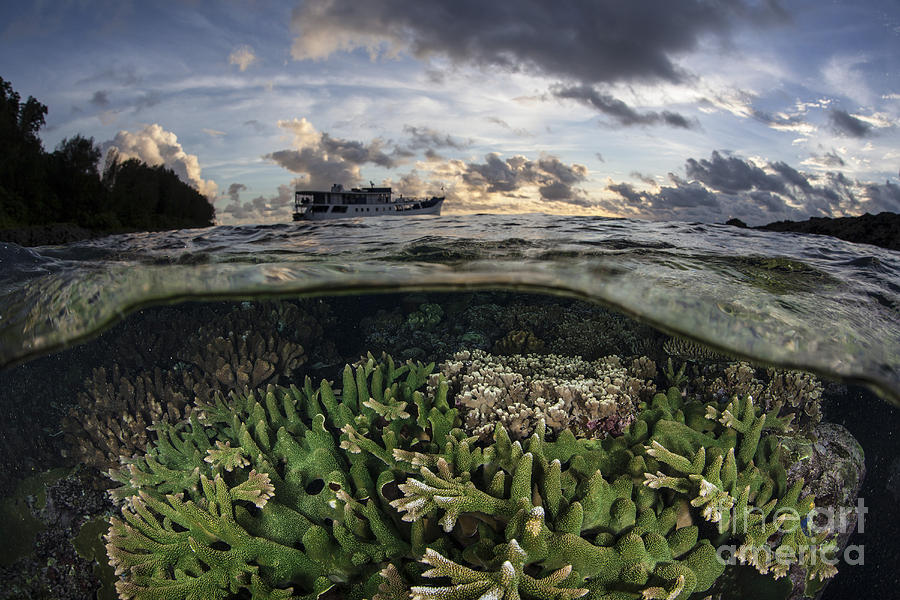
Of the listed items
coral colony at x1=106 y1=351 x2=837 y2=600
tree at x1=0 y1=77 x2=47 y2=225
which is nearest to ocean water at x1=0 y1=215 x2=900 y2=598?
coral colony at x1=106 y1=351 x2=837 y2=600

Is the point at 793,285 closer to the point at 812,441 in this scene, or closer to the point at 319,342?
the point at 812,441

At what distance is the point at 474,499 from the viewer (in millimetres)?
3426

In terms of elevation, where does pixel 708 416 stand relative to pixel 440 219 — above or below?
below

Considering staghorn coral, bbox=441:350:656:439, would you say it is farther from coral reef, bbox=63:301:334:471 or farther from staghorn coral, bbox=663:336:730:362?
coral reef, bbox=63:301:334:471

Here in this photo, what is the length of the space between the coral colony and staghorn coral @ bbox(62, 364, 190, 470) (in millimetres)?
845

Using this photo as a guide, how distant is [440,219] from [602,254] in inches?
146

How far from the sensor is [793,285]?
5.89 m

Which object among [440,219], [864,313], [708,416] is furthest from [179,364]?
[864,313]

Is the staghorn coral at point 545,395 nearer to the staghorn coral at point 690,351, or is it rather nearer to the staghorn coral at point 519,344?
the staghorn coral at point 690,351

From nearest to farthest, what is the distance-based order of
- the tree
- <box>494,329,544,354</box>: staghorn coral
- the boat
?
<box>494,329,544,354</box>: staghorn coral < the boat < the tree

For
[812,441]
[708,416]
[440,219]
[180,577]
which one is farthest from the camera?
[440,219]

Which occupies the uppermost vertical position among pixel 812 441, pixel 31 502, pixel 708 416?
pixel 708 416

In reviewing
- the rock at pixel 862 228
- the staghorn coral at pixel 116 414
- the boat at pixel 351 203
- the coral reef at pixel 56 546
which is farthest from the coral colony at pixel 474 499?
the boat at pixel 351 203

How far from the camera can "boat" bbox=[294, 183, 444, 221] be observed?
53.1ft
